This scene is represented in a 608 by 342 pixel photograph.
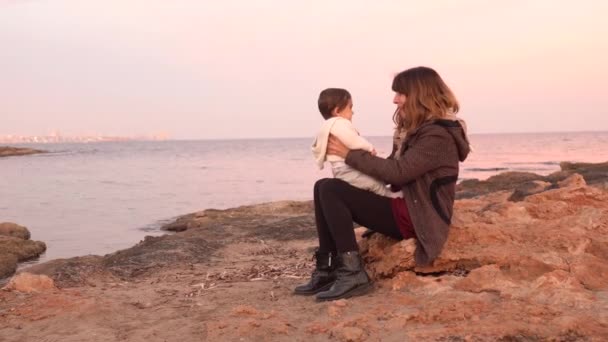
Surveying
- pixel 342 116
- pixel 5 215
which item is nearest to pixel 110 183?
pixel 5 215

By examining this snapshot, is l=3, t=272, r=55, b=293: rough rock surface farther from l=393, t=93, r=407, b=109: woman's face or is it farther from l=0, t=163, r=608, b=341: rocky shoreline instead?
l=393, t=93, r=407, b=109: woman's face

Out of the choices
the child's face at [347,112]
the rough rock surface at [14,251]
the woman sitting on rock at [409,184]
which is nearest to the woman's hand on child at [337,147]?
the woman sitting on rock at [409,184]

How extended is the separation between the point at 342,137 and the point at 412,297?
1304 millimetres

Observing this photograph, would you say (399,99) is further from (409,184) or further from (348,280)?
(348,280)

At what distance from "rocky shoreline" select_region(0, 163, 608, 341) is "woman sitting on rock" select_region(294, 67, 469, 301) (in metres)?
0.22

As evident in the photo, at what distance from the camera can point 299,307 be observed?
4578mm

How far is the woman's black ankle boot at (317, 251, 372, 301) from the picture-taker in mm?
4574

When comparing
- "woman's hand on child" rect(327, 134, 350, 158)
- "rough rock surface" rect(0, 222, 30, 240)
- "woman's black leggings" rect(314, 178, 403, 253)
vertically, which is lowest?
"rough rock surface" rect(0, 222, 30, 240)

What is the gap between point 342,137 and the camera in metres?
4.63

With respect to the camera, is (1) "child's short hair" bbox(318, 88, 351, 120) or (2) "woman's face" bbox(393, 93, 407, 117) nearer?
(2) "woman's face" bbox(393, 93, 407, 117)

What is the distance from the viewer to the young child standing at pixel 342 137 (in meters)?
4.61

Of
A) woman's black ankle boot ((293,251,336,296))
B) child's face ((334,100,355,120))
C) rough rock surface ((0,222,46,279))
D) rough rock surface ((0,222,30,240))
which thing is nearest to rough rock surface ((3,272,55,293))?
woman's black ankle boot ((293,251,336,296))

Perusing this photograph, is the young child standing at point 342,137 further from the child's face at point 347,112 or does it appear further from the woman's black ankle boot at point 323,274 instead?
the woman's black ankle boot at point 323,274

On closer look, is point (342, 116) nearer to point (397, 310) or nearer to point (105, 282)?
point (397, 310)
